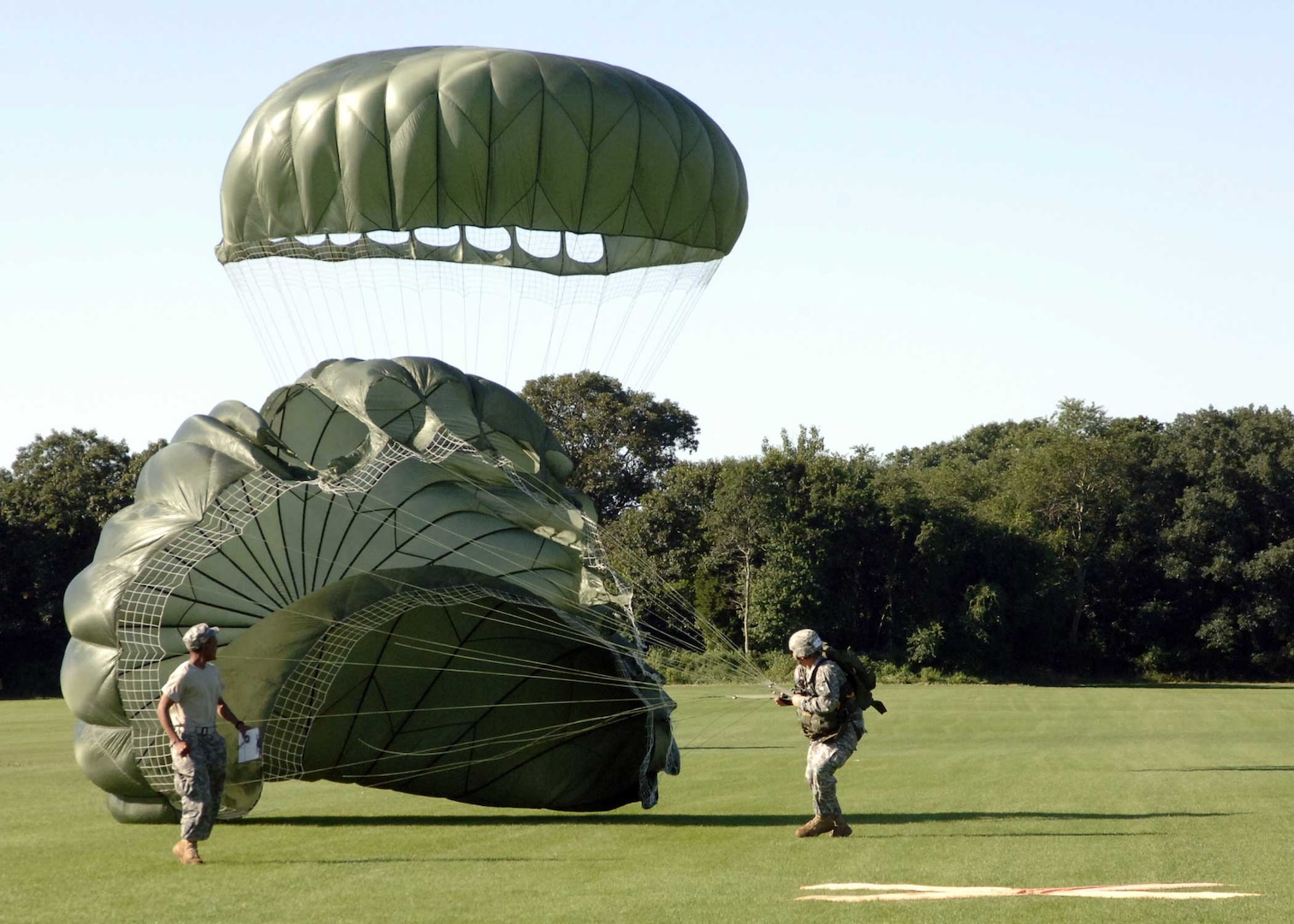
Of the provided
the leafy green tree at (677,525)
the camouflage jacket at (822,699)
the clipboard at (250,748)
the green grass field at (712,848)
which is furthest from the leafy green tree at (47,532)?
the camouflage jacket at (822,699)

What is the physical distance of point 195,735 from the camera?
938 cm

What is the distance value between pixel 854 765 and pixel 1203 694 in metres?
25.8

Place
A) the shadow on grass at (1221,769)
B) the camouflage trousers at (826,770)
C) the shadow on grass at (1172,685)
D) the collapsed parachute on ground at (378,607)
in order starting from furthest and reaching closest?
the shadow on grass at (1172,685), the shadow on grass at (1221,769), the collapsed parachute on ground at (378,607), the camouflage trousers at (826,770)

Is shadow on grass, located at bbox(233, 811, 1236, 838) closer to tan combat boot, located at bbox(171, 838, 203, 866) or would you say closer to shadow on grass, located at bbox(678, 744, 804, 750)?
tan combat boot, located at bbox(171, 838, 203, 866)

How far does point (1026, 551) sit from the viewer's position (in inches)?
2062

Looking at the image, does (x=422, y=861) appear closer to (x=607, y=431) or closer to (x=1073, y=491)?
(x=1073, y=491)

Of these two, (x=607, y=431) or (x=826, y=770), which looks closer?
(x=826, y=770)

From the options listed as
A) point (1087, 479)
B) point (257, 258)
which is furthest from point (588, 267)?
point (1087, 479)

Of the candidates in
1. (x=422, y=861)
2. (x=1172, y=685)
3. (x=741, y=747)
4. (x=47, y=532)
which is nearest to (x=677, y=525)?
(x=1172, y=685)

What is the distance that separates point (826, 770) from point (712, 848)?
39.6 inches

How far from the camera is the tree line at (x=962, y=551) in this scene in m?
49.7

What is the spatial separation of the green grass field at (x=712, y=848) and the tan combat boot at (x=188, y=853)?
10 cm

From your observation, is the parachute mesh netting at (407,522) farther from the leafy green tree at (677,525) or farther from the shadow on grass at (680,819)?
the leafy green tree at (677,525)

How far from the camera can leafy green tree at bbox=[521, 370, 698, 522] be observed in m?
65.8
